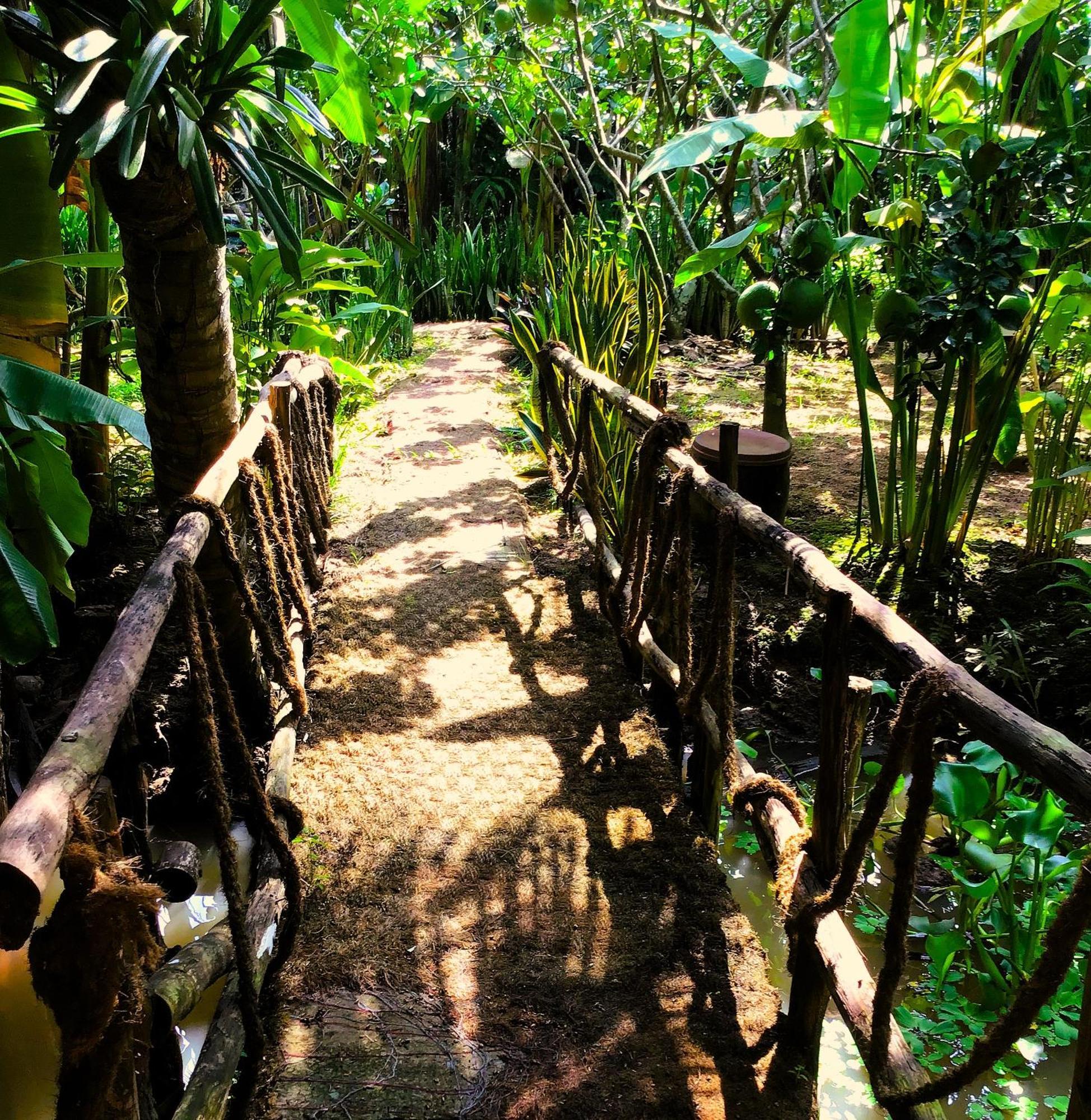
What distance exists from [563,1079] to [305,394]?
2.19 meters

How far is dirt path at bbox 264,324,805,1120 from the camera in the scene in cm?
141

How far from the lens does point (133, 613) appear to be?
118cm

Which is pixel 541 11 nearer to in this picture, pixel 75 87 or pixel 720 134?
pixel 720 134

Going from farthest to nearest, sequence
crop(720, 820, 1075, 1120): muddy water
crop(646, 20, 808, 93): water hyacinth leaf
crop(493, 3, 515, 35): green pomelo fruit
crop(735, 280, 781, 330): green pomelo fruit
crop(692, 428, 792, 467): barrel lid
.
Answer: crop(493, 3, 515, 35): green pomelo fruit → crop(692, 428, 792, 467): barrel lid → crop(735, 280, 781, 330): green pomelo fruit → crop(646, 20, 808, 93): water hyacinth leaf → crop(720, 820, 1075, 1120): muddy water

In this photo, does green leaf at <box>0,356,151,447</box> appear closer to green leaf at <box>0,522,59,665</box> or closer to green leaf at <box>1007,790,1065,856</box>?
green leaf at <box>0,522,59,665</box>

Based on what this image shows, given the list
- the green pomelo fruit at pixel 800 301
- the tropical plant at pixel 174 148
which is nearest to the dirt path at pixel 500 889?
the tropical plant at pixel 174 148

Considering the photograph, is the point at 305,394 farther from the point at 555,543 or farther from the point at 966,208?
the point at 966,208

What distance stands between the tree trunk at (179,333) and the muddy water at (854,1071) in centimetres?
153

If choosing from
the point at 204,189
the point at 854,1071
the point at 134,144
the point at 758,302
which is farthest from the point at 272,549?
the point at 854,1071

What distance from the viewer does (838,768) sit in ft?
4.59

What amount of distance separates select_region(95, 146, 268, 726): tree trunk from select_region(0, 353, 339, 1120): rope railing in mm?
93

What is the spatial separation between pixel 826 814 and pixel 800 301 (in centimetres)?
133

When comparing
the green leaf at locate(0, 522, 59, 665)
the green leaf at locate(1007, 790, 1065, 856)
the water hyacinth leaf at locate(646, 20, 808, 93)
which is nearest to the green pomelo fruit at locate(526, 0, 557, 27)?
the water hyacinth leaf at locate(646, 20, 808, 93)

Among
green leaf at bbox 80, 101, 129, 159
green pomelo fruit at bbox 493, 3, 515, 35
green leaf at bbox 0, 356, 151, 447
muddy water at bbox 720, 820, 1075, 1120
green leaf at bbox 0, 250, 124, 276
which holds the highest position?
green pomelo fruit at bbox 493, 3, 515, 35
